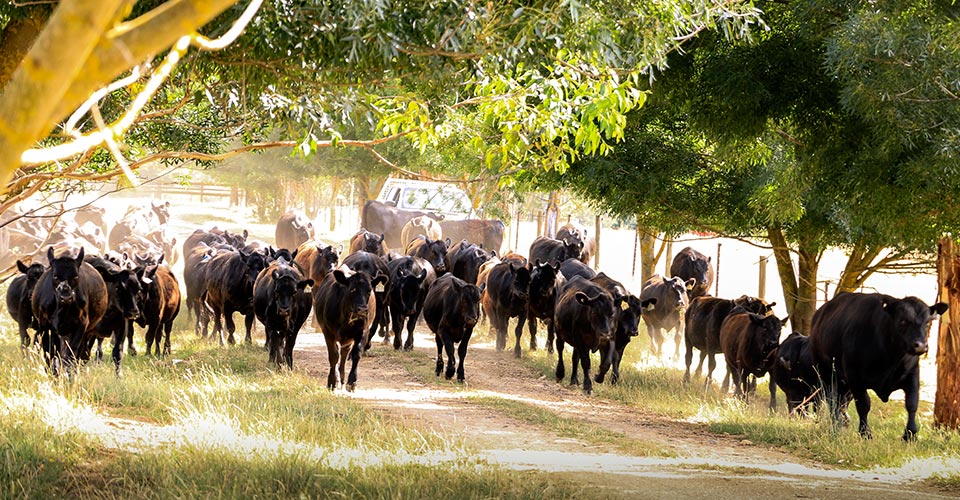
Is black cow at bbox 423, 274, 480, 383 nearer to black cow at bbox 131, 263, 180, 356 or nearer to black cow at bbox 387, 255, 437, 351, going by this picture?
black cow at bbox 387, 255, 437, 351

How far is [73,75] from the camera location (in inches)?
68.7

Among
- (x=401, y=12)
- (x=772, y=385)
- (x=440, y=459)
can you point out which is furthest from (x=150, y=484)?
(x=772, y=385)

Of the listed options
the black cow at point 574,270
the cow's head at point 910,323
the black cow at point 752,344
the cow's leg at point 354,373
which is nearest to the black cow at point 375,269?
the black cow at point 574,270

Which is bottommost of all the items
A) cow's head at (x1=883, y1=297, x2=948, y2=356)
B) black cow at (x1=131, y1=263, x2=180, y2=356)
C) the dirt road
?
the dirt road

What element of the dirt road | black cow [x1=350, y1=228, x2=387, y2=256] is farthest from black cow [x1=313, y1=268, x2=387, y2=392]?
black cow [x1=350, y1=228, x2=387, y2=256]

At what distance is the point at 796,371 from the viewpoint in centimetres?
1386

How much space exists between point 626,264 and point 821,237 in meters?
32.2

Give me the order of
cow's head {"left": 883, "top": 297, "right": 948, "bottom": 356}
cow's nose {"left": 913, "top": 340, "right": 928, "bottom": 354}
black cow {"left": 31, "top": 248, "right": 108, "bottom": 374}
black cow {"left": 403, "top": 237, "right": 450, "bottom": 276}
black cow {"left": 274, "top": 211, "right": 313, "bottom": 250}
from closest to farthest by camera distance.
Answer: cow's nose {"left": 913, "top": 340, "right": 928, "bottom": 354}, cow's head {"left": 883, "top": 297, "right": 948, "bottom": 356}, black cow {"left": 31, "top": 248, "right": 108, "bottom": 374}, black cow {"left": 403, "top": 237, "right": 450, "bottom": 276}, black cow {"left": 274, "top": 211, "right": 313, "bottom": 250}

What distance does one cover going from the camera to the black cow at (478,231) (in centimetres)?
3119

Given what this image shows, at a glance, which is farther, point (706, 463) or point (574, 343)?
point (574, 343)

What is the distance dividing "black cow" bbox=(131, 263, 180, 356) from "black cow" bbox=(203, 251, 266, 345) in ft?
3.58

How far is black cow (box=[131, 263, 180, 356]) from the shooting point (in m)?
15.3

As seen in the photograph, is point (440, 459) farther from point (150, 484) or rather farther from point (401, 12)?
point (401, 12)

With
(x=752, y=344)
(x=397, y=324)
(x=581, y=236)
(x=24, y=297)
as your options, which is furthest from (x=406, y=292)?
(x=581, y=236)
